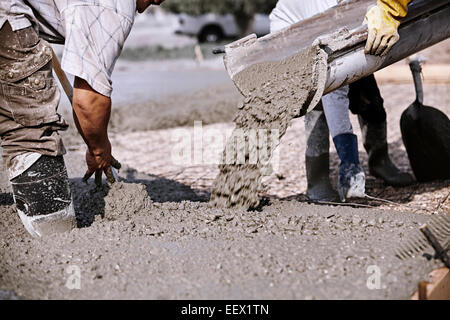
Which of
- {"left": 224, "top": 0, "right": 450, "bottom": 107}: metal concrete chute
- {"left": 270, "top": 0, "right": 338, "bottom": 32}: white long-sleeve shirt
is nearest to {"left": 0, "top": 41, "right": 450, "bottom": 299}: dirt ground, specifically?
{"left": 224, "top": 0, "right": 450, "bottom": 107}: metal concrete chute

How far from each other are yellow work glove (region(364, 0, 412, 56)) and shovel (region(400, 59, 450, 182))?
1.35 metres

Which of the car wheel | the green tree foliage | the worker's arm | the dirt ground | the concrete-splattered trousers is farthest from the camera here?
the car wheel

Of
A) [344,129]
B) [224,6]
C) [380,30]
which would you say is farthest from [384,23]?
[224,6]

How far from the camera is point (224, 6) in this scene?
19.1 metres

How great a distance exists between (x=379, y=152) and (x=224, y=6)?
15.2 meters

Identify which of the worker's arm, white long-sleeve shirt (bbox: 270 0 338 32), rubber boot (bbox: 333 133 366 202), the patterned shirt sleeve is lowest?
rubber boot (bbox: 333 133 366 202)

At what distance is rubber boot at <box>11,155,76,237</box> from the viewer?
2.80 meters

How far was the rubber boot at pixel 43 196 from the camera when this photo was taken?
2.80m

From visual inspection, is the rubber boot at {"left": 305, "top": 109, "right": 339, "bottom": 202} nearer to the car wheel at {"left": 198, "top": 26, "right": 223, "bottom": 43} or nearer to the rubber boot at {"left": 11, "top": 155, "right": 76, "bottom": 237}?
the rubber boot at {"left": 11, "top": 155, "right": 76, "bottom": 237}

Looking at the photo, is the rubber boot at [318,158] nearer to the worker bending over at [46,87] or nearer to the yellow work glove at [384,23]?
the yellow work glove at [384,23]

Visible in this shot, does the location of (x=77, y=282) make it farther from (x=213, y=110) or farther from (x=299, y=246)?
(x=213, y=110)

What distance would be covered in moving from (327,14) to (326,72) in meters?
1.11

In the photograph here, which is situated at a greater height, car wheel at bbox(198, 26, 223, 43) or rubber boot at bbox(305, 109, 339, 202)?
car wheel at bbox(198, 26, 223, 43)
